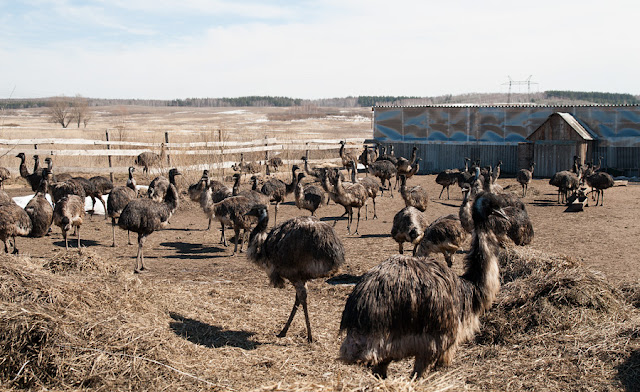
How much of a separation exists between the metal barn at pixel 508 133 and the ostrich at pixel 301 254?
21853 mm

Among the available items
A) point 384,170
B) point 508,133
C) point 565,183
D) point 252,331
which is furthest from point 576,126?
point 252,331

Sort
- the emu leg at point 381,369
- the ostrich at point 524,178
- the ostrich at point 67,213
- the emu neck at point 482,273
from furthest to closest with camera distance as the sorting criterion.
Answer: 1. the ostrich at point 524,178
2. the ostrich at point 67,213
3. the emu neck at point 482,273
4. the emu leg at point 381,369

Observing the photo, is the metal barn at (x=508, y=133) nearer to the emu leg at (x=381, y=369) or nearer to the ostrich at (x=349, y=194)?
the ostrich at (x=349, y=194)

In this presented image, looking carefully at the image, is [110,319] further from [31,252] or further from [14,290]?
[31,252]

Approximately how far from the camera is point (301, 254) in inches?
304

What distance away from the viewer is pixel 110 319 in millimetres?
6500

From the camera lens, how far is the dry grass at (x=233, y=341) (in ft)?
18.7

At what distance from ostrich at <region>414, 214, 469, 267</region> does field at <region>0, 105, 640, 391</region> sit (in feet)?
2.46

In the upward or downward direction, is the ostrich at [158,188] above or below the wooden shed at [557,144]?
below

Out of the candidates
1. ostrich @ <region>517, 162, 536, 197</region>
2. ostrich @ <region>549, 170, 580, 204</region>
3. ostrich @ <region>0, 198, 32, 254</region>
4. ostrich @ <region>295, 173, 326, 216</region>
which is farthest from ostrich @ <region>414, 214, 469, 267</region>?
ostrich @ <region>517, 162, 536, 197</region>

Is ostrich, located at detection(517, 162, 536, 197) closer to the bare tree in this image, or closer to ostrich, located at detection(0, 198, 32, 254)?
ostrich, located at detection(0, 198, 32, 254)

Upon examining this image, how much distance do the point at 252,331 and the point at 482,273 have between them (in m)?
3.34

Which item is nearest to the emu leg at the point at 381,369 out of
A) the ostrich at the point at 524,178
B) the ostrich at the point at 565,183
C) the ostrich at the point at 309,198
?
the ostrich at the point at 309,198

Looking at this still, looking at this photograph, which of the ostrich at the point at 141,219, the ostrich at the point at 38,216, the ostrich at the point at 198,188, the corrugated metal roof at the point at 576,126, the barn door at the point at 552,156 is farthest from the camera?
the corrugated metal roof at the point at 576,126
